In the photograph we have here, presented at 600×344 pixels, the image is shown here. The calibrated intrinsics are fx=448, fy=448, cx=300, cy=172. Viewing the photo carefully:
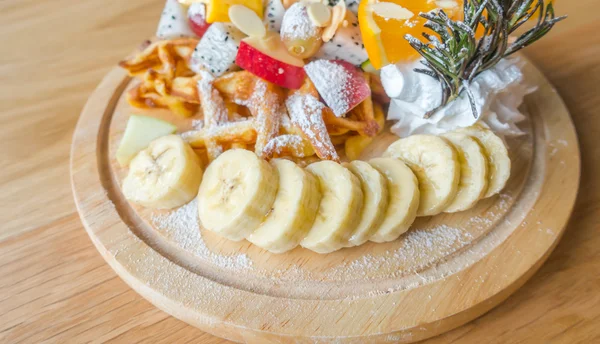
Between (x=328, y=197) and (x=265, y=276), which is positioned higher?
(x=328, y=197)

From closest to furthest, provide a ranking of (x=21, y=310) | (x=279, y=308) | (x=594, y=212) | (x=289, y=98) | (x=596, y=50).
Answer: (x=279, y=308) → (x=21, y=310) → (x=594, y=212) → (x=289, y=98) → (x=596, y=50)

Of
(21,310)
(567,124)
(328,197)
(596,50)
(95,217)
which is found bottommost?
(21,310)

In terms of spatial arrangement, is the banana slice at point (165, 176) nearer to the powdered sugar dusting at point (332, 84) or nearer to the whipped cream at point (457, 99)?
the powdered sugar dusting at point (332, 84)

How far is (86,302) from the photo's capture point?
139cm

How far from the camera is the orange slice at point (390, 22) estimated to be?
4.62 ft

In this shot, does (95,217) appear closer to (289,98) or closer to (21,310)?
(21,310)

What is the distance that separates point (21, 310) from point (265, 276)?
77 centimetres

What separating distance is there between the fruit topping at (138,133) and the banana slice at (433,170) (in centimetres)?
91

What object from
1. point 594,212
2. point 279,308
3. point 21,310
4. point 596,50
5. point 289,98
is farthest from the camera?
point 596,50

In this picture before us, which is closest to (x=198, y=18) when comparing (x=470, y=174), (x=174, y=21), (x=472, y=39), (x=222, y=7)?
(x=174, y=21)

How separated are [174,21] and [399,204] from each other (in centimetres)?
120

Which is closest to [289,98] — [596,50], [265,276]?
[265,276]

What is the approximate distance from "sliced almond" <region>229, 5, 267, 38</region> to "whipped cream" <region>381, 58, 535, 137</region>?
18.3 inches

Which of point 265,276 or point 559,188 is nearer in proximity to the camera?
point 265,276
